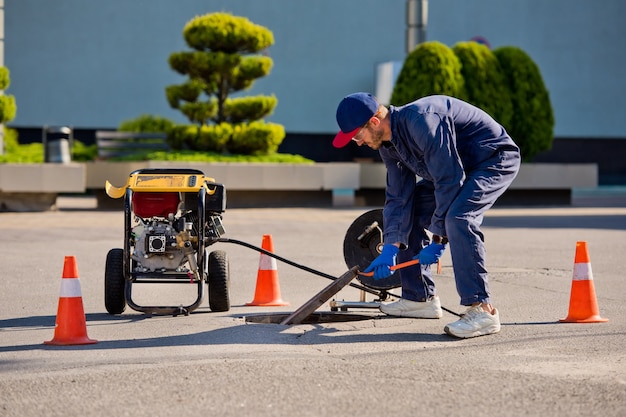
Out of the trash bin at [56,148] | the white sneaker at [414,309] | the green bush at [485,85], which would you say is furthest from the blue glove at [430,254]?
the green bush at [485,85]

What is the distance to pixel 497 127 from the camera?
23.3 feet

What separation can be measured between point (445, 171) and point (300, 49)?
82.2 ft

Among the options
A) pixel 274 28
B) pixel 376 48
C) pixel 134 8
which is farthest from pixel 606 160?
pixel 134 8

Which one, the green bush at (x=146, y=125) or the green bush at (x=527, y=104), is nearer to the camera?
the green bush at (x=527, y=104)

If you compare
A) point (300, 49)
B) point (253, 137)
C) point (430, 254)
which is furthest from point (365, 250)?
point (300, 49)

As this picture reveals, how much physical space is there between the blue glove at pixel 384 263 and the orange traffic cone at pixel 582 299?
1.31 m

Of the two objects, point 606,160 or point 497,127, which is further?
point 606,160

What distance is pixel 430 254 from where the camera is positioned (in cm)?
694

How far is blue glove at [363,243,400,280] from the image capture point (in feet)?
23.0

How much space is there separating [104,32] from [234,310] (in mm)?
22851

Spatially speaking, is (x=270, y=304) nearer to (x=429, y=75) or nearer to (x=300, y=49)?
(x=429, y=75)

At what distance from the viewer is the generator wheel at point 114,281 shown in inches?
307

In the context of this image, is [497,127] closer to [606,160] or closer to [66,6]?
[66,6]

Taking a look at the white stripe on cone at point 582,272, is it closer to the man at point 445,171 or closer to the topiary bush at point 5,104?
the man at point 445,171
